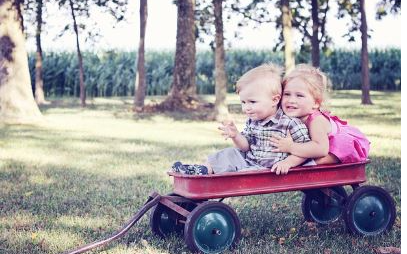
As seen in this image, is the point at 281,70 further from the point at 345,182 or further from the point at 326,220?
the point at 326,220

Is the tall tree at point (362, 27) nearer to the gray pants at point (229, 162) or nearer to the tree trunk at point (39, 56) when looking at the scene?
the tree trunk at point (39, 56)

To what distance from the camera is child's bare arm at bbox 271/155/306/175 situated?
390cm

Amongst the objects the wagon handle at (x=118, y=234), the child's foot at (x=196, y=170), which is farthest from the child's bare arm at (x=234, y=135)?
the wagon handle at (x=118, y=234)

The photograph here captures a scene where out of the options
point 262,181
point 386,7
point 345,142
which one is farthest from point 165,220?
point 386,7

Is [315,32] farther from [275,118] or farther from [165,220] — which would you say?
[165,220]

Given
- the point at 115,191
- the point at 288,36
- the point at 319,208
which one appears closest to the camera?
the point at 319,208

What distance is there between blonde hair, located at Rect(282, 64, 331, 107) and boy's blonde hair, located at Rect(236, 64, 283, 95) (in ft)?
0.33

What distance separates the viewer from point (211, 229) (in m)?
3.80

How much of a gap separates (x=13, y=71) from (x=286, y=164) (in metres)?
8.32

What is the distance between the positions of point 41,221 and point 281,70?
2028 mm

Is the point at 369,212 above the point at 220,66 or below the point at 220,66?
below

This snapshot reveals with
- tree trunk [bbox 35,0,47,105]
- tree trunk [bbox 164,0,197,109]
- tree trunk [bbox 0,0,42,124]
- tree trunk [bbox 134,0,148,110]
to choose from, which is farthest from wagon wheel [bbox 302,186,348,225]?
tree trunk [bbox 134,0,148,110]

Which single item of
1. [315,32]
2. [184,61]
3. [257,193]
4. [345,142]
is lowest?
[257,193]

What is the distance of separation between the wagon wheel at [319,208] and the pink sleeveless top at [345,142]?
40 cm
